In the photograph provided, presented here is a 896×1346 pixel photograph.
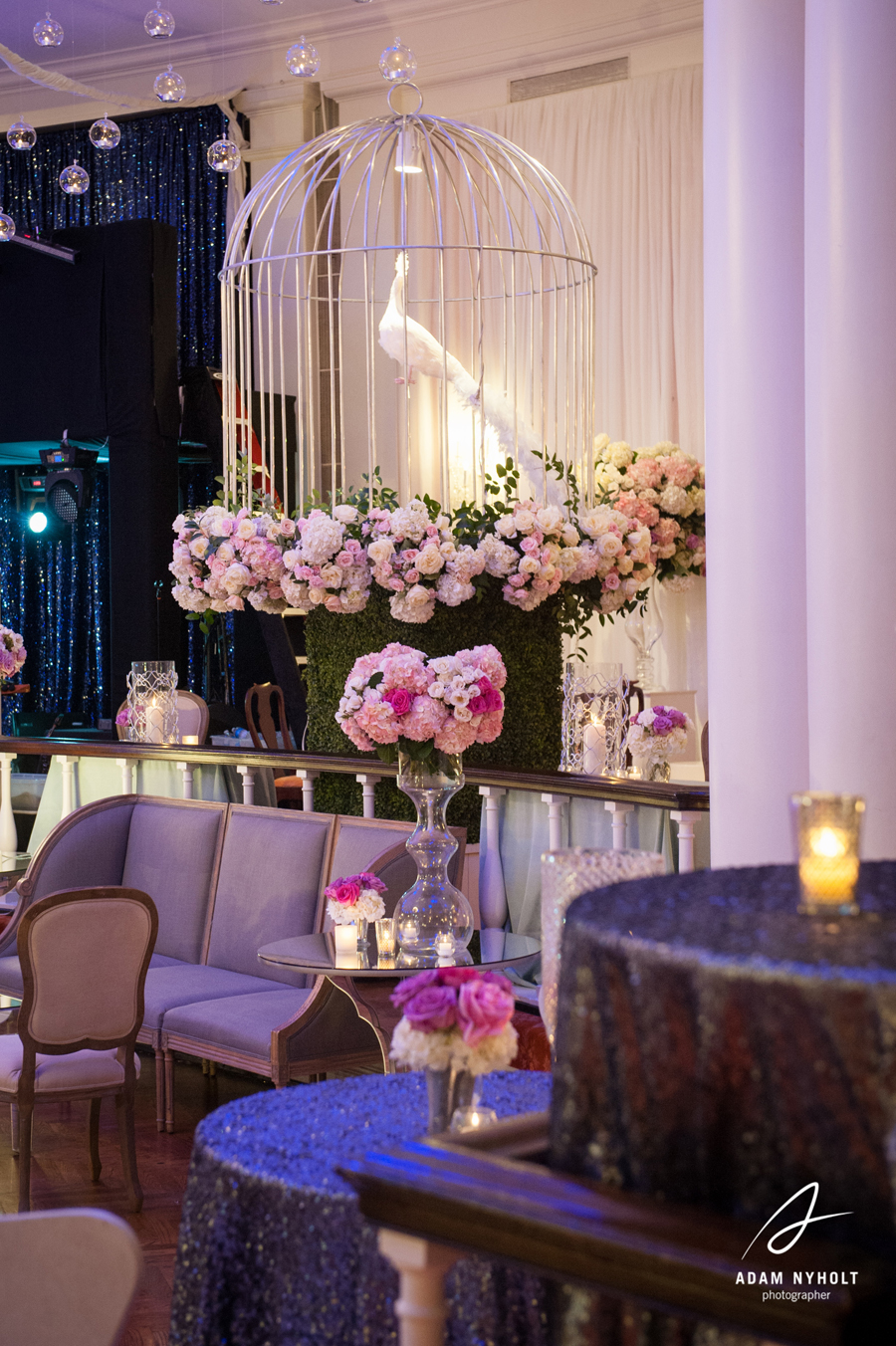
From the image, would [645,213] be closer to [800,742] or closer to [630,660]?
[630,660]

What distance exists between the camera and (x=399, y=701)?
3.31 metres

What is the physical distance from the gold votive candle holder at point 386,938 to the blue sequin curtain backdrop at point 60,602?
8.04 meters

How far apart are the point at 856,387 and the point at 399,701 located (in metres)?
1.27

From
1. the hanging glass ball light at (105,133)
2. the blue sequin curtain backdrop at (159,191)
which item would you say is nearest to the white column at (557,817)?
the hanging glass ball light at (105,133)

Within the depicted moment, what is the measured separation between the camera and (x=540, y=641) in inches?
197

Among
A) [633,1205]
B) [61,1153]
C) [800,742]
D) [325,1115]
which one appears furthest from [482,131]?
[633,1205]

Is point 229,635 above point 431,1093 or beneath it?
above

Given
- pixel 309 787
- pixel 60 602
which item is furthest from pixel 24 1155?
pixel 60 602

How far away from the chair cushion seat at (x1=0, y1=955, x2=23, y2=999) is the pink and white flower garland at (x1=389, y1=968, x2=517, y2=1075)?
358cm

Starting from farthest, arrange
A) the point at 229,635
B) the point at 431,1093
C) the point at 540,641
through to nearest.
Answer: the point at 229,635, the point at 540,641, the point at 431,1093

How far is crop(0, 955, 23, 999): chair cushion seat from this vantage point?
4883 millimetres

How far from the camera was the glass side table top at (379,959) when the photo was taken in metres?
3.20

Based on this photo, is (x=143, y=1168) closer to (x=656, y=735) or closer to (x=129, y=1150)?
(x=129, y=1150)

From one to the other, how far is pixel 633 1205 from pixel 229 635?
31.5ft
